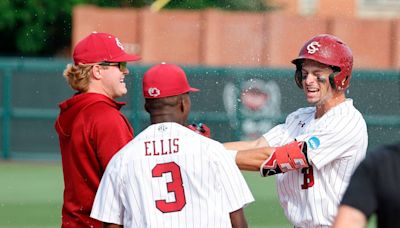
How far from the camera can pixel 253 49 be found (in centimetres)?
2194

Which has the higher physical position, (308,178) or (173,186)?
(173,186)

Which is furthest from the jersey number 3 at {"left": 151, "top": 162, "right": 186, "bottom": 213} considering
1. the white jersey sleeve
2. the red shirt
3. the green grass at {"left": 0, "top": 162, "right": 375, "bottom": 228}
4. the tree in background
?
the tree in background

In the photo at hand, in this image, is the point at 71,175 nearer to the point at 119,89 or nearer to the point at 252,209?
the point at 119,89

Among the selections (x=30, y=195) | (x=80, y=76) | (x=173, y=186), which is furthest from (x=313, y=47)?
(x=30, y=195)

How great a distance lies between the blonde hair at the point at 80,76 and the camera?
610cm

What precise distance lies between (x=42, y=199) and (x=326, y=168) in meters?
8.45

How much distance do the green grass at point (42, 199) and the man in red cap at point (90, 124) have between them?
5.59 m

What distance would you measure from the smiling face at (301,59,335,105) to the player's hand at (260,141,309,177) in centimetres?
26

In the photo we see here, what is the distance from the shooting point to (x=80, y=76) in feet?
20.0

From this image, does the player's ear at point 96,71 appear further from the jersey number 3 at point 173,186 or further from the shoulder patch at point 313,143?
the shoulder patch at point 313,143

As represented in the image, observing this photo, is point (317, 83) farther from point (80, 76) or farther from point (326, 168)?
point (80, 76)

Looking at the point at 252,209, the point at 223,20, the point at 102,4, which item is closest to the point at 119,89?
the point at 252,209

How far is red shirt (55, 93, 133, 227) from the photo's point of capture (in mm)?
5836

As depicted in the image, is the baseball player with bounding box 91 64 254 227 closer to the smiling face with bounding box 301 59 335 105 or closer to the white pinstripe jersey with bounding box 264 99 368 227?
the white pinstripe jersey with bounding box 264 99 368 227
